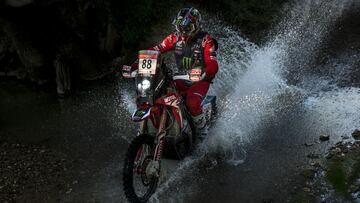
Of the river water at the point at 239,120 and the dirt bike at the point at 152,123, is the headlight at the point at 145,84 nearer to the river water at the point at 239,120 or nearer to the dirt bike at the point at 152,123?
the dirt bike at the point at 152,123

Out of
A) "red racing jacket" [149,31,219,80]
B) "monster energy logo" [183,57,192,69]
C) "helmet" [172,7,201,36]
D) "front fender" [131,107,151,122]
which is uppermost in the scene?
"helmet" [172,7,201,36]

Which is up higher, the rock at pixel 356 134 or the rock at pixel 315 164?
the rock at pixel 356 134

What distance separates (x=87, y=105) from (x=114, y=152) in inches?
87.9

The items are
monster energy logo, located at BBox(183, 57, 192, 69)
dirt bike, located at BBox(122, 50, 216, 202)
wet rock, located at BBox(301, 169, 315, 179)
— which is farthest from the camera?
monster energy logo, located at BBox(183, 57, 192, 69)

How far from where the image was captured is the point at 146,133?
7.07 m

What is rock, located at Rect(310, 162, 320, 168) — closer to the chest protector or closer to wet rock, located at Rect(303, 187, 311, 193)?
wet rock, located at Rect(303, 187, 311, 193)

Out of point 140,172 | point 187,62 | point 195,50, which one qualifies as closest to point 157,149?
point 140,172

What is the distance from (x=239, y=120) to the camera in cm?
924

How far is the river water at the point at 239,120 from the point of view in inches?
296

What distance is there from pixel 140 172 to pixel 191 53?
235cm

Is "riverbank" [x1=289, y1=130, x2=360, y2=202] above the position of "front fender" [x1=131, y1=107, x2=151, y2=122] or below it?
below

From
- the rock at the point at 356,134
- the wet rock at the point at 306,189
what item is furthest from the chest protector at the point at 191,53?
the rock at the point at 356,134

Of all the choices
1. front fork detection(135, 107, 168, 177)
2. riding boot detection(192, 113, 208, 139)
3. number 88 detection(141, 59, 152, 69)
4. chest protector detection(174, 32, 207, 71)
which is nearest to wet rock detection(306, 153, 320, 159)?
riding boot detection(192, 113, 208, 139)

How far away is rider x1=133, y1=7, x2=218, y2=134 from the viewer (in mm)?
7691
